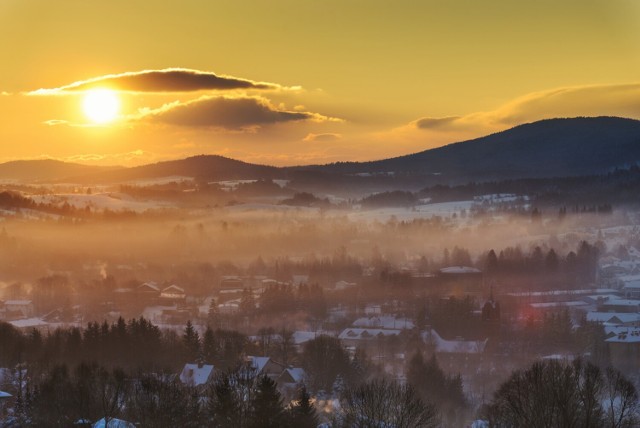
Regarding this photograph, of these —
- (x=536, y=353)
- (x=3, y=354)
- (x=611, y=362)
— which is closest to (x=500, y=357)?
(x=536, y=353)

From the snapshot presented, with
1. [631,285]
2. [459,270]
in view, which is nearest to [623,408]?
[631,285]

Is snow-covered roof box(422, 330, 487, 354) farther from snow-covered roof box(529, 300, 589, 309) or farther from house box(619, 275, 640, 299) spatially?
house box(619, 275, 640, 299)

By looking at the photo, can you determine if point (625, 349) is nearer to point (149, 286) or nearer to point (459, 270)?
point (459, 270)

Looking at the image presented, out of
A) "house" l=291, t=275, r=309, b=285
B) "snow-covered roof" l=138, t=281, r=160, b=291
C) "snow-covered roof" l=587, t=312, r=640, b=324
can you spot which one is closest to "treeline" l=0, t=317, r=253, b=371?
"snow-covered roof" l=587, t=312, r=640, b=324

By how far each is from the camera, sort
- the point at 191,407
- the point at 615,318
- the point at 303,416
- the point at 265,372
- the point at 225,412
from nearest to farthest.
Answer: the point at 303,416 < the point at 225,412 < the point at 191,407 < the point at 265,372 < the point at 615,318

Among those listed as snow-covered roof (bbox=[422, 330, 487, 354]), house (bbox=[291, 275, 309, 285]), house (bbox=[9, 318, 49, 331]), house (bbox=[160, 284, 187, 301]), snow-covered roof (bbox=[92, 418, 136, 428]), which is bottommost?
snow-covered roof (bbox=[422, 330, 487, 354])

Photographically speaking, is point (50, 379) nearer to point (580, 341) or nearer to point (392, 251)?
point (580, 341)

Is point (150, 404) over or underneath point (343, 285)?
over
